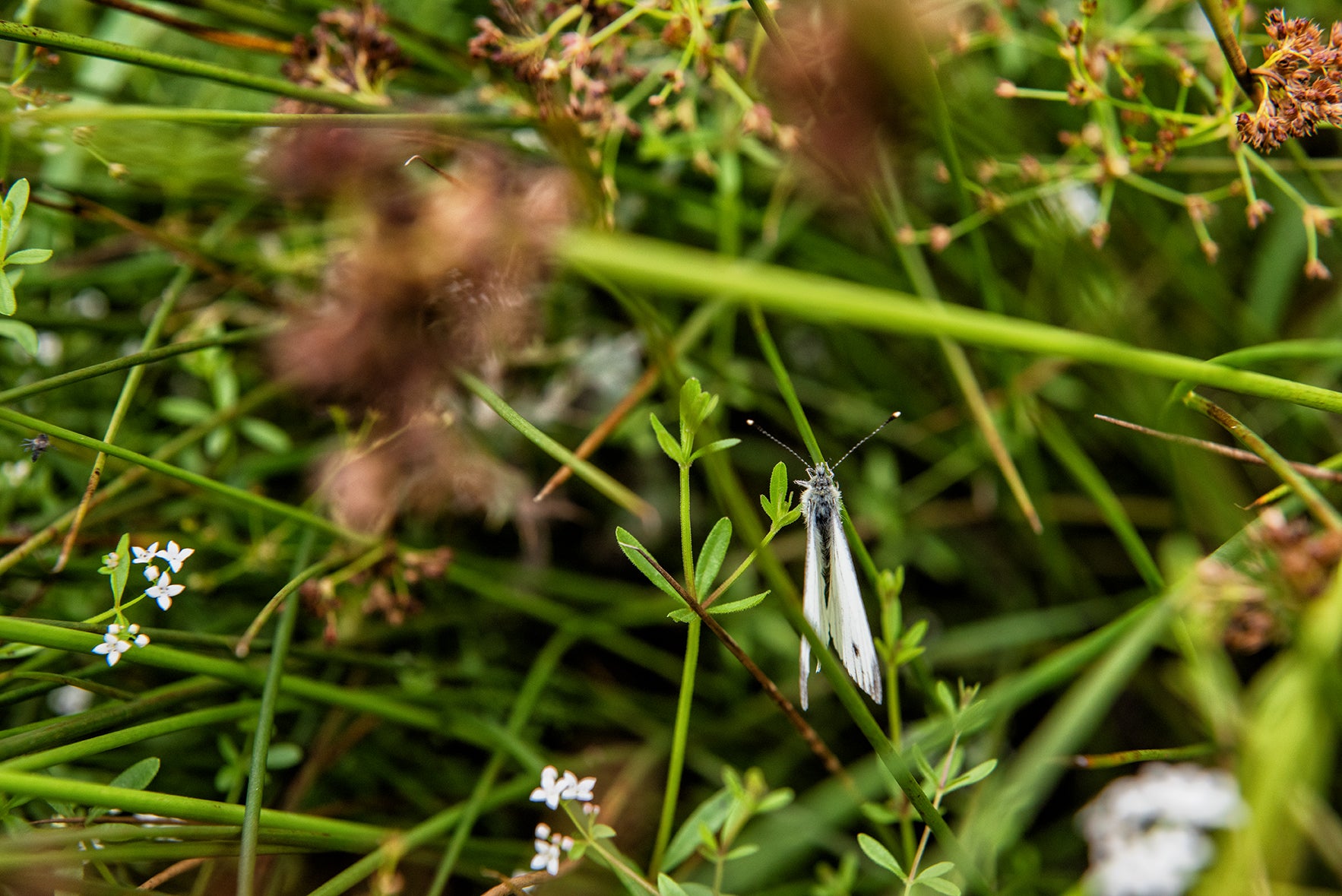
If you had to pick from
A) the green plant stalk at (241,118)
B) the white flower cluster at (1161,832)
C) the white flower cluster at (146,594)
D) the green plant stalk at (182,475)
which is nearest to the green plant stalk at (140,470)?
the green plant stalk at (182,475)

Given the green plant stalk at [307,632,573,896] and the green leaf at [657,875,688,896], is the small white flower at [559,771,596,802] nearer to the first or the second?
the green leaf at [657,875,688,896]

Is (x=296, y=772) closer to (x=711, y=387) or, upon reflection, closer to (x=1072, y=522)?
(x=711, y=387)

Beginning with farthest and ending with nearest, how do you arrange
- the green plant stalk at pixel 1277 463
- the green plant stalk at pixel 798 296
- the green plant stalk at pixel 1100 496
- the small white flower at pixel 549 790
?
the green plant stalk at pixel 1100 496, the small white flower at pixel 549 790, the green plant stalk at pixel 1277 463, the green plant stalk at pixel 798 296

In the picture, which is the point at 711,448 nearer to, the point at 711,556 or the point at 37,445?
the point at 711,556

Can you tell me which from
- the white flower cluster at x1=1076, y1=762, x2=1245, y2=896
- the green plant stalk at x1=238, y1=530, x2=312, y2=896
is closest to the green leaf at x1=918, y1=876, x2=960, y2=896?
the white flower cluster at x1=1076, y1=762, x2=1245, y2=896

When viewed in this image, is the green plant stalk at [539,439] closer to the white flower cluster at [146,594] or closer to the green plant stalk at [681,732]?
the green plant stalk at [681,732]

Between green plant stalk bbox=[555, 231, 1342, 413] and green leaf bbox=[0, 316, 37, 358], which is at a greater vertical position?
green plant stalk bbox=[555, 231, 1342, 413]
